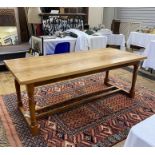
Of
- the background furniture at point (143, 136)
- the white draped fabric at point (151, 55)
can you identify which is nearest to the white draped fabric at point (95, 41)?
the white draped fabric at point (151, 55)

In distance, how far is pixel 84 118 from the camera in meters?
2.17

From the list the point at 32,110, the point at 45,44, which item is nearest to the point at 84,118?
the point at 32,110

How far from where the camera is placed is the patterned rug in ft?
6.02

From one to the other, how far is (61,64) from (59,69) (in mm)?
179

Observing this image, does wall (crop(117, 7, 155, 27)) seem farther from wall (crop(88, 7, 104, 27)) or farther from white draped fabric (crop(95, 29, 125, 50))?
white draped fabric (crop(95, 29, 125, 50))

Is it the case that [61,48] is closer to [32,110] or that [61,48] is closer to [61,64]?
[61,64]

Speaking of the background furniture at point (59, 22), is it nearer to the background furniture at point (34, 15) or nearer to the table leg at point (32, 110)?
the background furniture at point (34, 15)

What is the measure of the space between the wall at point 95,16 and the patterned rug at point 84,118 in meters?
2.84

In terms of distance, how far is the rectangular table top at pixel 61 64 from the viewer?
5.45ft

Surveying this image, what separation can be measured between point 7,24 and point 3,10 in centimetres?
31

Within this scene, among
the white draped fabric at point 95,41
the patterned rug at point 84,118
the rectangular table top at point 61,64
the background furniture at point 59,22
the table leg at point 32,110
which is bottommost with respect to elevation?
the patterned rug at point 84,118

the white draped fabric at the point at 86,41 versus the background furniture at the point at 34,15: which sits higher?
the background furniture at the point at 34,15

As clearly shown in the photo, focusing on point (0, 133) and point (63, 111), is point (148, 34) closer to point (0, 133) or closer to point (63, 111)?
point (63, 111)

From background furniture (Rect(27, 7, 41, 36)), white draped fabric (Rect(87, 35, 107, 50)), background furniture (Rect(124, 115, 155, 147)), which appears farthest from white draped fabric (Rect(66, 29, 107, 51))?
background furniture (Rect(124, 115, 155, 147))
